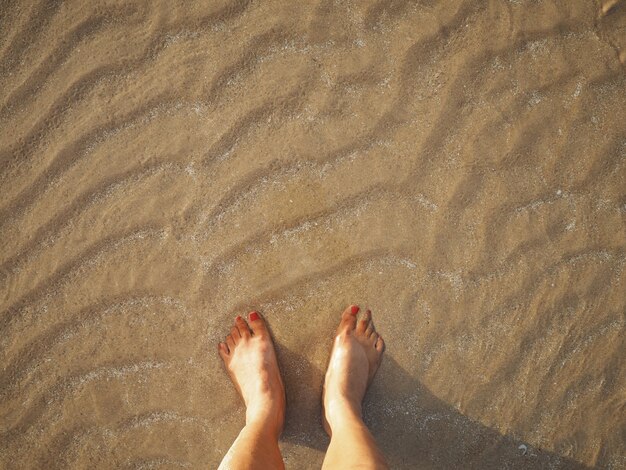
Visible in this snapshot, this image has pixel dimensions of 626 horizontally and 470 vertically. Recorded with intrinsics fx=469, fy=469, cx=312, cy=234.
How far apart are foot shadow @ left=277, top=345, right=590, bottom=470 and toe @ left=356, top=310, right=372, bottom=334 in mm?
150

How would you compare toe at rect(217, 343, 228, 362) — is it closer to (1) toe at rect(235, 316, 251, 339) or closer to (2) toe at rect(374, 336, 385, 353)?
(1) toe at rect(235, 316, 251, 339)

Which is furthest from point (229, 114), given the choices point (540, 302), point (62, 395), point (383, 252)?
point (540, 302)

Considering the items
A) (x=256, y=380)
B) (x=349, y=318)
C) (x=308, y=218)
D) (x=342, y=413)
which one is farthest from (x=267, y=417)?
(x=308, y=218)

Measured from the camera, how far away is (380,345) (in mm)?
1784

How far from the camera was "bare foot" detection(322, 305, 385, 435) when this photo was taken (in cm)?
168

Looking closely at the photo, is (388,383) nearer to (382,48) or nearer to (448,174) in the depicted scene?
(448,174)

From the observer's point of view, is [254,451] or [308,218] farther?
[308,218]

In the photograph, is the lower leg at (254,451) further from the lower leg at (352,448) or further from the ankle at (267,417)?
the lower leg at (352,448)

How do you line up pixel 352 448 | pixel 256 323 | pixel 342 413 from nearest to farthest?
pixel 352 448
pixel 342 413
pixel 256 323

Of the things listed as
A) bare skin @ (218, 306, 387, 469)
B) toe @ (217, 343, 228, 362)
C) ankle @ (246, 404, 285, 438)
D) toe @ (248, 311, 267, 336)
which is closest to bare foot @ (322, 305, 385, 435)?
bare skin @ (218, 306, 387, 469)

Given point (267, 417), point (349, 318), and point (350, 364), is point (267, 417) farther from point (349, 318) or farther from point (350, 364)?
point (349, 318)

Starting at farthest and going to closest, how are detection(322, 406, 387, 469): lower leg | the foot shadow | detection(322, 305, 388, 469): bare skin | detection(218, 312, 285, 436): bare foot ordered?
1. the foot shadow
2. detection(218, 312, 285, 436): bare foot
3. detection(322, 305, 388, 469): bare skin
4. detection(322, 406, 387, 469): lower leg

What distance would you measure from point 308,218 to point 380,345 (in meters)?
0.56

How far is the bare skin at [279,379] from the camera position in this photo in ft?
5.20
